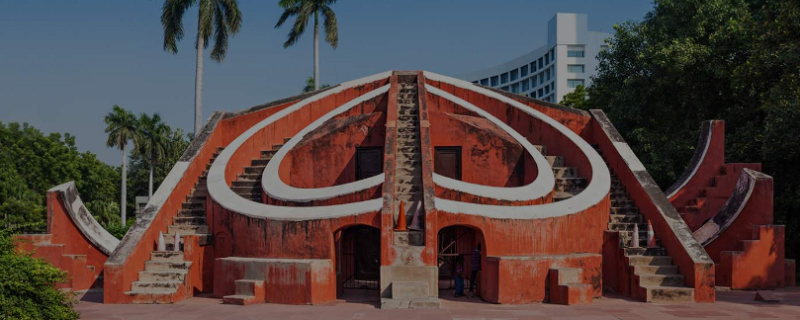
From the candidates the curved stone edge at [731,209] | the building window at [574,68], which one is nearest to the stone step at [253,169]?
the curved stone edge at [731,209]

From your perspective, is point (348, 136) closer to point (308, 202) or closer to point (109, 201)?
point (308, 202)

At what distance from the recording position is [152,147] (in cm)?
3788

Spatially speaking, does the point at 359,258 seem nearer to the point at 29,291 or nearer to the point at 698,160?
the point at 29,291

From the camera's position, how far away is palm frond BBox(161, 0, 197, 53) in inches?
890

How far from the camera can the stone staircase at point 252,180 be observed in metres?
13.5

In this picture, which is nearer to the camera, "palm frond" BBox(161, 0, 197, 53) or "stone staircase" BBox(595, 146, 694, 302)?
"stone staircase" BBox(595, 146, 694, 302)

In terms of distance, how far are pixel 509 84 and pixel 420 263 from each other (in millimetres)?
67809

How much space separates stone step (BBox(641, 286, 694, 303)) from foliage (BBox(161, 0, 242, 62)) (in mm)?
16402

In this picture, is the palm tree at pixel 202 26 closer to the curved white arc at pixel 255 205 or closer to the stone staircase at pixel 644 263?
the curved white arc at pixel 255 205

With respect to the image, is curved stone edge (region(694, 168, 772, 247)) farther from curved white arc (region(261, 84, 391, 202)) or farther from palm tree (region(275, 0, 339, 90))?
palm tree (region(275, 0, 339, 90))

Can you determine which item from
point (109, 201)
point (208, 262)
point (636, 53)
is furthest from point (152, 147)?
point (208, 262)

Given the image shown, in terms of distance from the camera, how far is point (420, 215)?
10.7 meters

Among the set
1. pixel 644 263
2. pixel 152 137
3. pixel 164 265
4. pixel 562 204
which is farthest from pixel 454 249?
pixel 152 137

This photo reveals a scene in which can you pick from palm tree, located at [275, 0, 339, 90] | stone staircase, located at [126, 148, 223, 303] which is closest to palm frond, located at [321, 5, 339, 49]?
palm tree, located at [275, 0, 339, 90]
